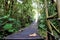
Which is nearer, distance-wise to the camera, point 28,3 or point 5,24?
point 5,24

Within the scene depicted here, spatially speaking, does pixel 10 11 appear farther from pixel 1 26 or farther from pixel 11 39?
pixel 11 39

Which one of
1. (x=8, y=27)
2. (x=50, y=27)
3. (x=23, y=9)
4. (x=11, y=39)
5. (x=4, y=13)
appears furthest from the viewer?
(x=23, y=9)

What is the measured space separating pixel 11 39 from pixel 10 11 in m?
4.19

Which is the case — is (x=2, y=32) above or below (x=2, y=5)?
below

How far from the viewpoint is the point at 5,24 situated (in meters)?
10.1

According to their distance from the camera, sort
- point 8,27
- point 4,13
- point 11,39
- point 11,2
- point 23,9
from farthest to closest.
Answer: point 23,9, point 11,2, point 4,13, point 8,27, point 11,39

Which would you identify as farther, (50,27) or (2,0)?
(2,0)

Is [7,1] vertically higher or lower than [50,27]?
higher

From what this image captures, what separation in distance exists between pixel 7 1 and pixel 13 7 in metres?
0.85

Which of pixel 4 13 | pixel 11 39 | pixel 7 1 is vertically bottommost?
pixel 11 39

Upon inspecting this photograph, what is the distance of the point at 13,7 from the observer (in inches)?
494

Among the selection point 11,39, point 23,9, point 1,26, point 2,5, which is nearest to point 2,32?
point 1,26

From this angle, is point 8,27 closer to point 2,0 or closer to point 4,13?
point 4,13

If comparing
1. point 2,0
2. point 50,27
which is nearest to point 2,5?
point 2,0
